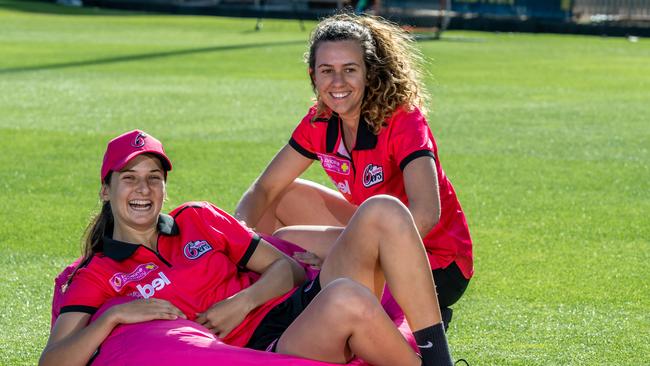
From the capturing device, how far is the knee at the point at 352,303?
427cm

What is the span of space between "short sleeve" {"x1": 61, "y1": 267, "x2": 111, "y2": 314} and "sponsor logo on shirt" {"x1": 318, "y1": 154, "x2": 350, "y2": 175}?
1.34 meters

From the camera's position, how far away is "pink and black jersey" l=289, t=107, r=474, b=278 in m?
5.31

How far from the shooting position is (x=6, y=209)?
28.2 feet

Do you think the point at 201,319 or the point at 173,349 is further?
the point at 201,319

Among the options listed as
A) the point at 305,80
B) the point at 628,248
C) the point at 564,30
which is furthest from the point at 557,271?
the point at 564,30

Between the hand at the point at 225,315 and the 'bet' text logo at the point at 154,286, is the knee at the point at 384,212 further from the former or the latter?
the 'bet' text logo at the point at 154,286

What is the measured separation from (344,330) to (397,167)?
1.31m

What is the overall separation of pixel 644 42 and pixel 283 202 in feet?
86.5

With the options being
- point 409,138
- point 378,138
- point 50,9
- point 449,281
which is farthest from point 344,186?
point 50,9

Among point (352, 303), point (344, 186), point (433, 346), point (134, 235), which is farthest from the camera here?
point (344, 186)

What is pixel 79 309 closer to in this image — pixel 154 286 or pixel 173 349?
pixel 154 286

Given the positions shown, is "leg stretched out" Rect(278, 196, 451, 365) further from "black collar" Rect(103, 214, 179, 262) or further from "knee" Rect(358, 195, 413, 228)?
"black collar" Rect(103, 214, 179, 262)

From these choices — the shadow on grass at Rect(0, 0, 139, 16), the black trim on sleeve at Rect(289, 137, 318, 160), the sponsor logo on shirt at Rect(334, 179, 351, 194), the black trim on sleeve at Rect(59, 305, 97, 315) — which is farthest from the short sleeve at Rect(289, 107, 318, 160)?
the shadow on grass at Rect(0, 0, 139, 16)

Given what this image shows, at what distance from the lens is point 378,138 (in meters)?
5.41
